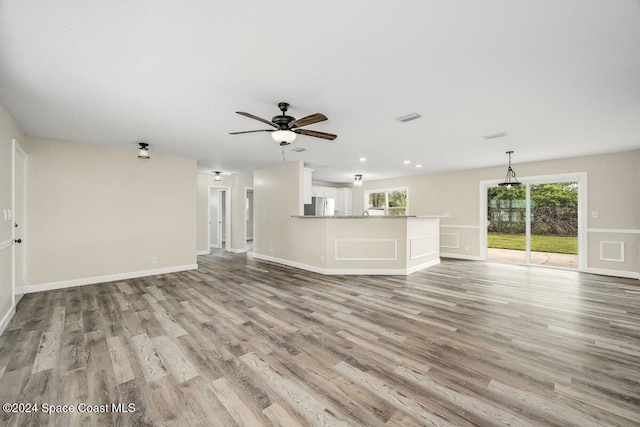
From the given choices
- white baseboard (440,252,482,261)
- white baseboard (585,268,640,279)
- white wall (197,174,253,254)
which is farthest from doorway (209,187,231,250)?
white baseboard (585,268,640,279)

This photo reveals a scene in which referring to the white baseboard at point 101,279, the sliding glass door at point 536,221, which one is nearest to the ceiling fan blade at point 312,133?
the white baseboard at point 101,279

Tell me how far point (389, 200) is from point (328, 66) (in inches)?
300

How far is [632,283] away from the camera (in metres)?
4.82

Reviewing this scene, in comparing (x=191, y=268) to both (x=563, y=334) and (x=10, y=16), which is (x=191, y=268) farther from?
(x=563, y=334)

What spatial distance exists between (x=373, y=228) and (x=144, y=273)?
477cm

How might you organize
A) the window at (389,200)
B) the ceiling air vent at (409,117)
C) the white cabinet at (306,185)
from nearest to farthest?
the ceiling air vent at (409,117) → the white cabinet at (306,185) → the window at (389,200)

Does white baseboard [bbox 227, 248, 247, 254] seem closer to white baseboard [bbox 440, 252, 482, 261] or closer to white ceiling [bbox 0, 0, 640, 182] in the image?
white ceiling [bbox 0, 0, 640, 182]

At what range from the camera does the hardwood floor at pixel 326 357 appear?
1.69m

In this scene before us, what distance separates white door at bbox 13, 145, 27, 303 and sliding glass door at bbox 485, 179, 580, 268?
9.42 m

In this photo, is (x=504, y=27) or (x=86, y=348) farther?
(x=86, y=348)

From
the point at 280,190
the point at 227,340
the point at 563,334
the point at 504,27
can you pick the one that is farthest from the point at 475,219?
the point at 227,340

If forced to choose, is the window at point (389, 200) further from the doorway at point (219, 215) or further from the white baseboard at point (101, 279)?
the white baseboard at point (101, 279)

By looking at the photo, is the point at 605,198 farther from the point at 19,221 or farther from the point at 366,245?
the point at 19,221

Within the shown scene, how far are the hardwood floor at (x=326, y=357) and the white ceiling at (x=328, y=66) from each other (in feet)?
8.28
